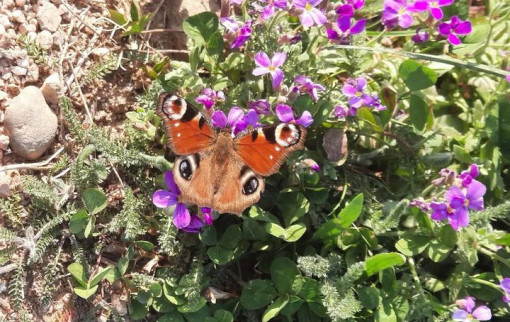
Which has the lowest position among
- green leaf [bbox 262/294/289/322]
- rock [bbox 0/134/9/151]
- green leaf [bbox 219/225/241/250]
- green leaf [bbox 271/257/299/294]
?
green leaf [bbox 262/294/289/322]

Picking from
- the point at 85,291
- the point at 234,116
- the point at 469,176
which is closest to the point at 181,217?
the point at 234,116

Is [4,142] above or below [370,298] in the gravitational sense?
above

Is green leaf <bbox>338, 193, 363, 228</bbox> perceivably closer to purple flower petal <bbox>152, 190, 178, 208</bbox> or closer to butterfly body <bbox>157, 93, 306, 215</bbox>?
butterfly body <bbox>157, 93, 306, 215</bbox>

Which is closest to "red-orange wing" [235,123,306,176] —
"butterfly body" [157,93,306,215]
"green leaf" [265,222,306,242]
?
"butterfly body" [157,93,306,215]

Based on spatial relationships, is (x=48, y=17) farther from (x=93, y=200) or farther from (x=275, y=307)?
(x=275, y=307)

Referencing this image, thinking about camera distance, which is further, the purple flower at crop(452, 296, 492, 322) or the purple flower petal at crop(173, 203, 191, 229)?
the purple flower at crop(452, 296, 492, 322)

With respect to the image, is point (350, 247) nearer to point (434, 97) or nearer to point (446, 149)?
point (446, 149)

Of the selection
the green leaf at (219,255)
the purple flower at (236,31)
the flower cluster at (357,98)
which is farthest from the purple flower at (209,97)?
the green leaf at (219,255)
